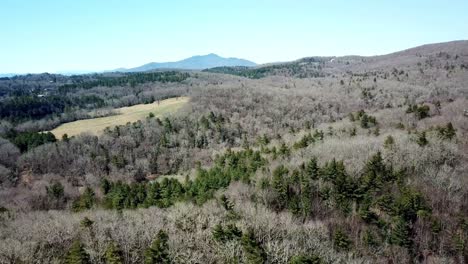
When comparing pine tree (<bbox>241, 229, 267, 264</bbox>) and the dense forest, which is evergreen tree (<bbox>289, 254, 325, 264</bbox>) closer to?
the dense forest

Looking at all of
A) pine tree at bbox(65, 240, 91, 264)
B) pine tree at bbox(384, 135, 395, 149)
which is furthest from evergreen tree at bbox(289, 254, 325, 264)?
pine tree at bbox(384, 135, 395, 149)

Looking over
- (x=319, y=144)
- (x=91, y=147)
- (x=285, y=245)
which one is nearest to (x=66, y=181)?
(x=91, y=147)

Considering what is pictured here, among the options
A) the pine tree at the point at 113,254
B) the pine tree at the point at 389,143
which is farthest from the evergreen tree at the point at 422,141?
the pine tree at the point at 113,254

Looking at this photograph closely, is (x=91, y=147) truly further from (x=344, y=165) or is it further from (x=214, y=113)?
(x=344, y=165)

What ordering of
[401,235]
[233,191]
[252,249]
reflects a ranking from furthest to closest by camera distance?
[233,191], [401,235], [252,249]

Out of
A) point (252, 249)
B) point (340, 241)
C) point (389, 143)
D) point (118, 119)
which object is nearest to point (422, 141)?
point (389, 143)

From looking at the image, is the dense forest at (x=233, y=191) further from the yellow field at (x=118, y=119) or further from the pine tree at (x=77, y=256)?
the yellow field at (x=118, y=119)

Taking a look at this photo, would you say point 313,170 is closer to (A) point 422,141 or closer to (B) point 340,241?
(B) point 340,241
